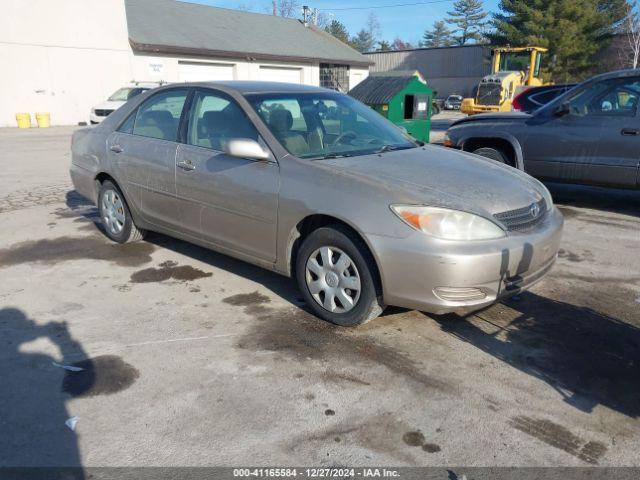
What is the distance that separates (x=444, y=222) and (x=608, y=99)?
15.2ft

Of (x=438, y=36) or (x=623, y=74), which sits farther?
(x=438, y=36)

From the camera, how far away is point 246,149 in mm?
3863

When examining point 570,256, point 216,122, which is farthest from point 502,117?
point 216,122

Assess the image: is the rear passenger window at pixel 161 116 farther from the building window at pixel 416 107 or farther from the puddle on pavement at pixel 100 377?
the building window at pixel 416 107

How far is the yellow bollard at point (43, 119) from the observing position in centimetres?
2308

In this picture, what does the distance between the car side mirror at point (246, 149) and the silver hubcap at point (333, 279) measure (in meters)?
0.82

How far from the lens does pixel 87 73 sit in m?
24.6

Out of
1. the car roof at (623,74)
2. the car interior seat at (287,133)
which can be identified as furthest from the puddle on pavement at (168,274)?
the car roof at (623,74)

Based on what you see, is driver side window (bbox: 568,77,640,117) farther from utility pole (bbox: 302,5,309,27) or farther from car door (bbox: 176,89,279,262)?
utility pole (bbox: 302,5,309,27)

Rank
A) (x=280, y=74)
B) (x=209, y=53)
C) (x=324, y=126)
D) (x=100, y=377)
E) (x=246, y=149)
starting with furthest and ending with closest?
(x=280, y=74)
(x=209, y=53)
(x=324, y=126)
(x=246, y=149)
(x=100, y=377)

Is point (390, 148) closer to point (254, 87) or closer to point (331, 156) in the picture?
point (331, 156)

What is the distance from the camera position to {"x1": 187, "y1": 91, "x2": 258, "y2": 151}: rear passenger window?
4219 mm

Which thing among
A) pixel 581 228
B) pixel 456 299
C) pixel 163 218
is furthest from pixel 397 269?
pixel 581 228

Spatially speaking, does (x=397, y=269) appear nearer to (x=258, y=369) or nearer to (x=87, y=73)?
(x=258, y=369)
